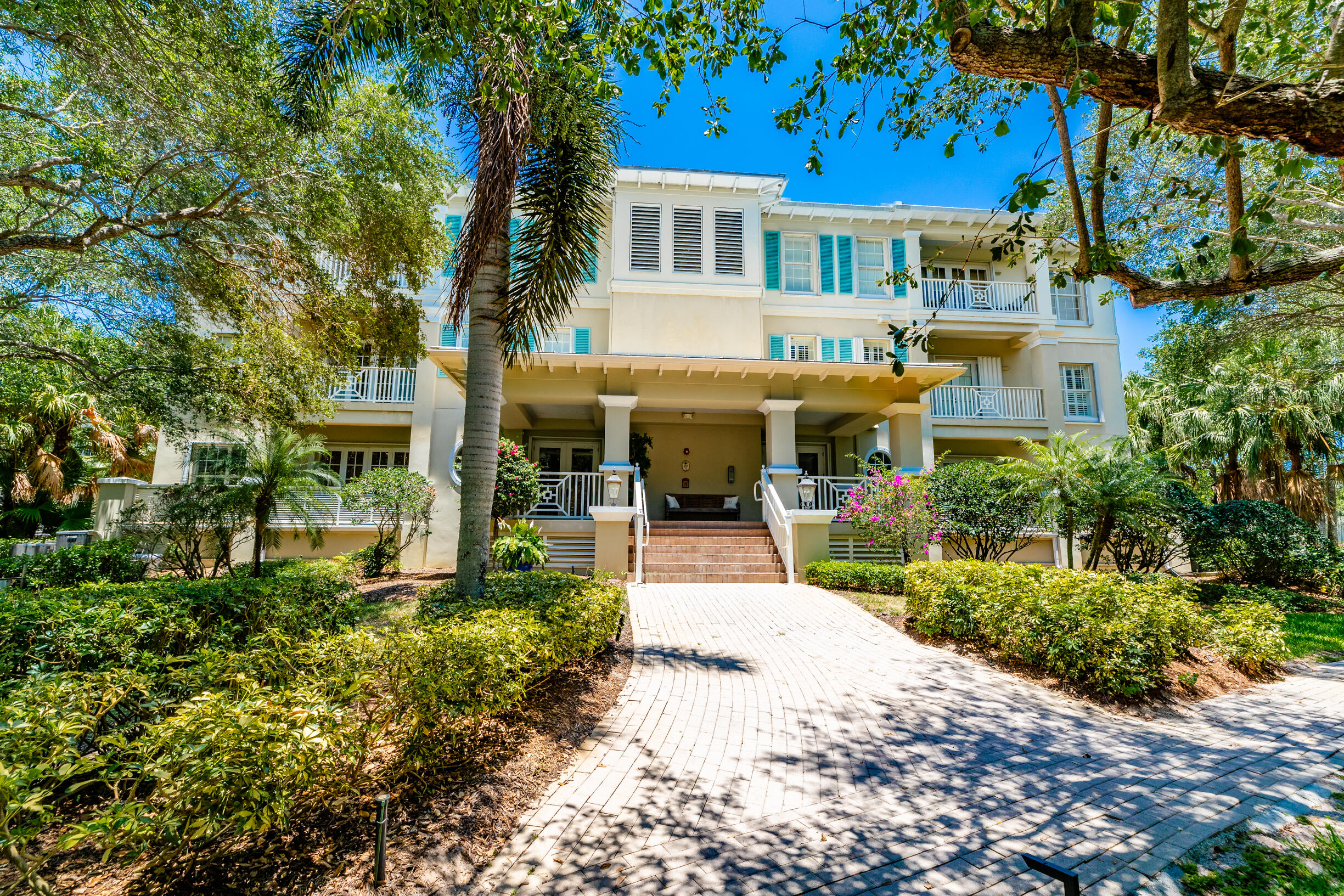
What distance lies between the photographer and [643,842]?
3283mm

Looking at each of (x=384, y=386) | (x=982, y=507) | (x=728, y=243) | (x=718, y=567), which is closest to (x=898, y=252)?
(x=728, y=243)

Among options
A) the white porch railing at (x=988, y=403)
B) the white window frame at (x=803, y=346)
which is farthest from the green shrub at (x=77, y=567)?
the white porch railing at (x=988, y=403)

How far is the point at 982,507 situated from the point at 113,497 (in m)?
19.3

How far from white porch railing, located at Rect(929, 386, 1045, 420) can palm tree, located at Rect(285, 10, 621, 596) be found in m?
13.2

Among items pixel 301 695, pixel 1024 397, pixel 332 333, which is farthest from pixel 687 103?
pixel 1024 397

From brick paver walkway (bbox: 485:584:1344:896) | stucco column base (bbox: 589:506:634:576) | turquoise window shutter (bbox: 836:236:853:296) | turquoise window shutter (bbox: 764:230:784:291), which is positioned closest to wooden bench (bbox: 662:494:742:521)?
stucco column base (bbox: 589:506:634:576)

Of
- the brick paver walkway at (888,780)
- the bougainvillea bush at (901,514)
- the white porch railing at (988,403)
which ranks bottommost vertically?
the brick paver walkway at (888,780)

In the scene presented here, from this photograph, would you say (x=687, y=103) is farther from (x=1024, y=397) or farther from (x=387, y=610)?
(x=1024, y=397)

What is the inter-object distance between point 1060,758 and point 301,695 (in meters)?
5.09

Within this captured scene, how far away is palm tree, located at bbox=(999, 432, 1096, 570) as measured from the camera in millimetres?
10469

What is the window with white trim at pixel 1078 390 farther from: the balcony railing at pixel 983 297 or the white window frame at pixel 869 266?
the white window frame at pixel 869 266

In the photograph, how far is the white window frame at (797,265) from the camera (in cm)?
1775

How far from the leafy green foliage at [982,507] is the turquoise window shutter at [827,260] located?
784cm

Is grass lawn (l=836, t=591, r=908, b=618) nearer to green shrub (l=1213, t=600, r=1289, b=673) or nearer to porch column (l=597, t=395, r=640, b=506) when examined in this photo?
green shrub (l=1213, t=600, r=1289, b=673)
